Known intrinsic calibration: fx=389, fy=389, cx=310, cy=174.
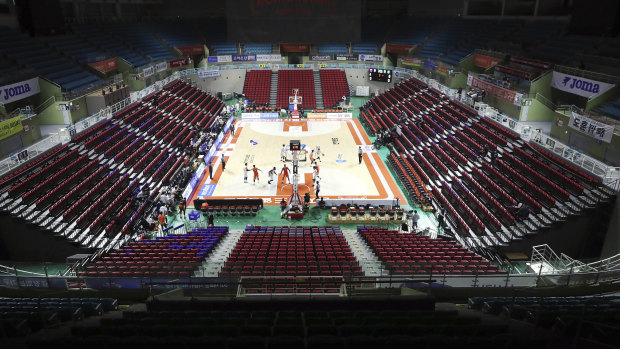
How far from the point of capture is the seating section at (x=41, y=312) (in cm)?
710

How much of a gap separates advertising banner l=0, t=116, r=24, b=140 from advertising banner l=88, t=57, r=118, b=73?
480 inches

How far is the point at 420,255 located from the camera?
44.4 ft

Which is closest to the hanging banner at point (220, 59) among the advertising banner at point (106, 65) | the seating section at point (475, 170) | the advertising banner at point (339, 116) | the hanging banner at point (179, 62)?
the hanging banner at point (179, 62)

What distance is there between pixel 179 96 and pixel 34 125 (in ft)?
55.1

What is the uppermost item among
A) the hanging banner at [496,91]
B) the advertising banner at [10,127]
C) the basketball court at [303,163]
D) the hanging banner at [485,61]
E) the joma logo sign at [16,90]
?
the hanging banner at [485,61]

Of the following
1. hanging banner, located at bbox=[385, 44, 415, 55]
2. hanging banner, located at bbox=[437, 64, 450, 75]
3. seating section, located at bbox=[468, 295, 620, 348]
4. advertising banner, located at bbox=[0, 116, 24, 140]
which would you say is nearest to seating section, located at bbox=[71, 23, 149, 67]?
advertising banner, located at bbox=[0, 116, 24, 140]

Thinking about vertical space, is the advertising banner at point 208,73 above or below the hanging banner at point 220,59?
below

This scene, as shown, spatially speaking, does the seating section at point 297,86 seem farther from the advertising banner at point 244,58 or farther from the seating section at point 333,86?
the advertising banner at point 244,58

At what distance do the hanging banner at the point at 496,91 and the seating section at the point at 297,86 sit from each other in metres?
17.3

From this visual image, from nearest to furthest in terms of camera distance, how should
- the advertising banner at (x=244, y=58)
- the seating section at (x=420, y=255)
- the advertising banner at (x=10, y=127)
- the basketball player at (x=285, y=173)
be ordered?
the seating section at (x=420, y=255) < the advertising banner at (x=10, y=127) < the basketball player at (x=285, y=173) < the advertising banner at (x=244, y=58)

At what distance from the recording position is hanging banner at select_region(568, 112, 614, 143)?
16578mm

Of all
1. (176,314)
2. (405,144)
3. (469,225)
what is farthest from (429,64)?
(176,314)

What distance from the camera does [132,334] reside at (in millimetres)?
6977

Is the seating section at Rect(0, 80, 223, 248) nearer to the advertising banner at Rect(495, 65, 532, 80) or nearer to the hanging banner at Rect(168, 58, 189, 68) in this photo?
the hanging banner at Rect(168, 58, 189, 68)
